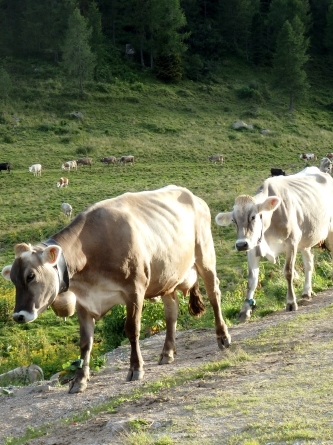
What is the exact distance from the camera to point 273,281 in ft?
53.8

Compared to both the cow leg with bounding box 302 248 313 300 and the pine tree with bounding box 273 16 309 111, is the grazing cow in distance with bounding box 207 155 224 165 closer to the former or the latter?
the pine tree with bounding box 273 16 309 111

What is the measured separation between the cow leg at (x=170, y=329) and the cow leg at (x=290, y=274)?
279 cm

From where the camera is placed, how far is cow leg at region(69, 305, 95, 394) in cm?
912

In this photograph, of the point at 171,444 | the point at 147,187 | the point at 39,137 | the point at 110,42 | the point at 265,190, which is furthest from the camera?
the point at 110,42

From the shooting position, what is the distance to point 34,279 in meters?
8.40

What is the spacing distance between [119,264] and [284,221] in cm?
492

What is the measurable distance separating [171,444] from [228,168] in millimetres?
45533

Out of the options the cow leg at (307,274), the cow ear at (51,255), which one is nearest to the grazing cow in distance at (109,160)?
the cow leg at (307,274)

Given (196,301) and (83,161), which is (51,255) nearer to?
(196,301)

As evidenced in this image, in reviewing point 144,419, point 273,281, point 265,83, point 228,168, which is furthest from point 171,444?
point 265,83

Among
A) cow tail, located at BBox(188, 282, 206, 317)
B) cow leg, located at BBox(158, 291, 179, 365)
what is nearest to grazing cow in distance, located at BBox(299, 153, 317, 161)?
cow tail, located at BBox(188, 282, 206, 317)

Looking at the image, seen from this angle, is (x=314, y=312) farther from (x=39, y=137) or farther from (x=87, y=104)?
(x=87, y=104)

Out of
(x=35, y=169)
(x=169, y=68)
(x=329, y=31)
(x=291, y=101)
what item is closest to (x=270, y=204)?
(x=35, y=169)

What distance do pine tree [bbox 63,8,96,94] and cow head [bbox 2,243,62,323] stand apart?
201 ft
